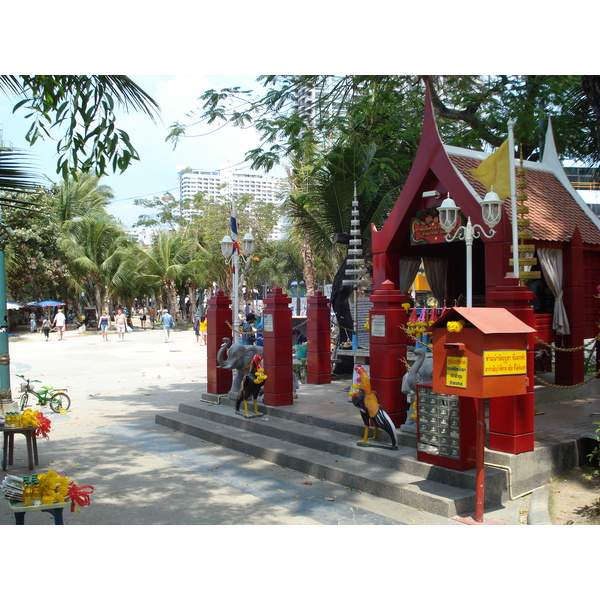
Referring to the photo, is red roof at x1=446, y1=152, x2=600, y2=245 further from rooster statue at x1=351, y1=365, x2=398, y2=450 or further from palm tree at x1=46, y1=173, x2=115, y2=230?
palm tree at x1=46, y1=173, x2=115, y2=230

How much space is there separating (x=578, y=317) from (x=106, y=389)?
37.9 ft

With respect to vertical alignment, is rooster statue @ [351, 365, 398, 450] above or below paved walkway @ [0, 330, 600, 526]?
above

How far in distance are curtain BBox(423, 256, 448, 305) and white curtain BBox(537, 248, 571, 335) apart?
2.89 metres

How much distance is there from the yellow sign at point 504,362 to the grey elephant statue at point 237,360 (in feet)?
18.8

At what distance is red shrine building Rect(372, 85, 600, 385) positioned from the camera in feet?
27.2

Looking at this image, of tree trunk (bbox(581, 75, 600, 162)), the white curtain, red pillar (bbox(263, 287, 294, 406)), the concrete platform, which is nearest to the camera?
the concrete platform

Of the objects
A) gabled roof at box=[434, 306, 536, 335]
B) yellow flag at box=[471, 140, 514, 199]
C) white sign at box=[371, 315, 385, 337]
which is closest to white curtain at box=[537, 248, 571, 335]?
yellow flag at box=[471, 140, 514, 199]

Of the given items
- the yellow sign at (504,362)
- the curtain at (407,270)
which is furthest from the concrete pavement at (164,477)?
the curtain at (407,270)

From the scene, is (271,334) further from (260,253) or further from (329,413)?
(260,253)

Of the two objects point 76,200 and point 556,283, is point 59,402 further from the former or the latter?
point 76,200

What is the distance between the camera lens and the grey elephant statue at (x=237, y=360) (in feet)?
33.9

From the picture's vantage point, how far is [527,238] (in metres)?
8.18

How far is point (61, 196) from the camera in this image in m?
38.6

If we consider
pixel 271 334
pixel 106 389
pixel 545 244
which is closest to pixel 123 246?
pixel 106 389
